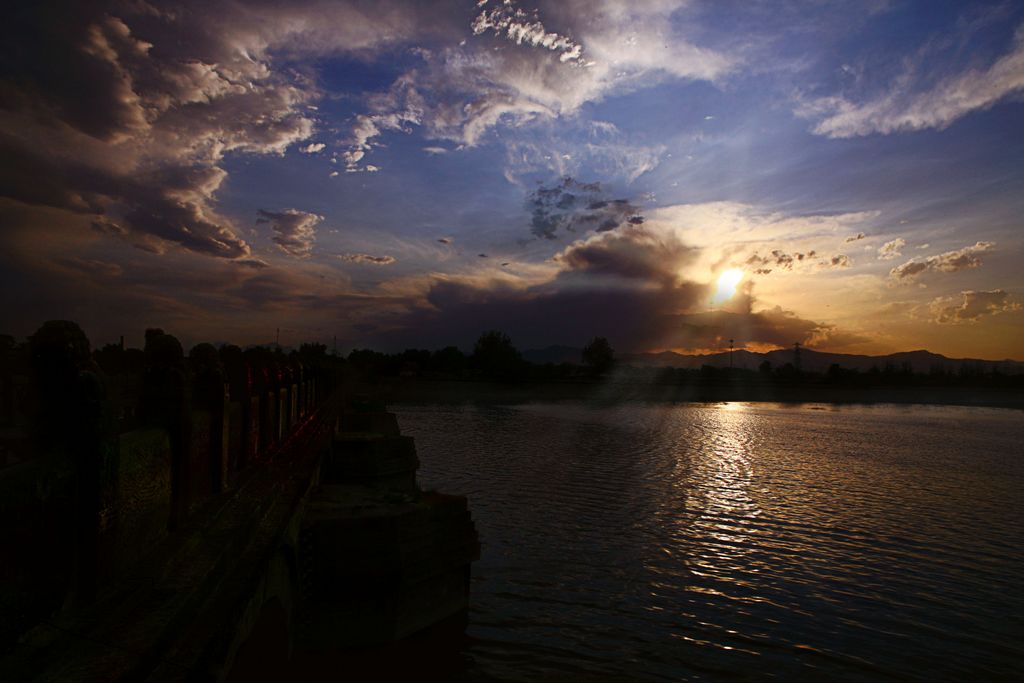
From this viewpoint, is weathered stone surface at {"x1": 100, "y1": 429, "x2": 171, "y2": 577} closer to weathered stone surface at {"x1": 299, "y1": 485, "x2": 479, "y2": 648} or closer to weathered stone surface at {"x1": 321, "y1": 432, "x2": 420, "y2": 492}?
weathered stone surface at {"x1": 299, "y1": 485, "x2": 479, "y2": 648}

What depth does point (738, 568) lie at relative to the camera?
10.9 m

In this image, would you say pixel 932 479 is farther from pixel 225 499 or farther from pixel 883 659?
pixel 225 499

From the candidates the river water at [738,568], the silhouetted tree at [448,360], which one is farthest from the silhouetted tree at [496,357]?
the river water at [738,568]

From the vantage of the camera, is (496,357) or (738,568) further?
(496,357)

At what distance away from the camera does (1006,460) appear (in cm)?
2678

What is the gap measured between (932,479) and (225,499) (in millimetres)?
22598

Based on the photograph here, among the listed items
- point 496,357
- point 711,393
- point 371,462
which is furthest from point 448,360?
point 371,462

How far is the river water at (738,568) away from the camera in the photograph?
7578 mm

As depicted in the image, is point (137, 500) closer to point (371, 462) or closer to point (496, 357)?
point (371, 462)

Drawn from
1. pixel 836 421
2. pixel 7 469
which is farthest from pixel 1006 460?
pixel 7 469

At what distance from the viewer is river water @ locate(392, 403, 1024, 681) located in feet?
24.9

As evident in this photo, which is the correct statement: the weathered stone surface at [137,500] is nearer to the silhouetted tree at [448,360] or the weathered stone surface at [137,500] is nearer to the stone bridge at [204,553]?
the stone bridge at [204,553]

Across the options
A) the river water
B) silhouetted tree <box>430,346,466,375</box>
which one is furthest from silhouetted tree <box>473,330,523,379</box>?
the river water

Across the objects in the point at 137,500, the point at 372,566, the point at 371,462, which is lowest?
the point at 372,566
